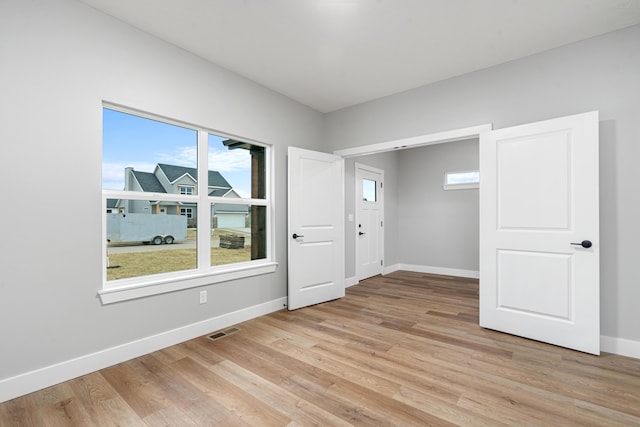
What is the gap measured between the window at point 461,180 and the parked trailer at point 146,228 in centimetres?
516

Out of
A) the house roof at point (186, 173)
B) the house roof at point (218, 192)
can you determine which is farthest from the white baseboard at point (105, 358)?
the house roof at point (186, 173)

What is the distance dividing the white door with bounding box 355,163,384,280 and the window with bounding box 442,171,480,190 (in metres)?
1.39

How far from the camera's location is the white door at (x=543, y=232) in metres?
2.57

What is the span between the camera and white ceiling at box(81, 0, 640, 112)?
90.8 inches

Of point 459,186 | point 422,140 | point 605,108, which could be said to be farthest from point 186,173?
point 459,186

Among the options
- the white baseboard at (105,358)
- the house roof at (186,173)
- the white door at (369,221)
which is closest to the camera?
the white baseboard at (105,358)

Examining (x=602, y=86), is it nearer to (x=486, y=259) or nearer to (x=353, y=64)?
(x=486, y=259)

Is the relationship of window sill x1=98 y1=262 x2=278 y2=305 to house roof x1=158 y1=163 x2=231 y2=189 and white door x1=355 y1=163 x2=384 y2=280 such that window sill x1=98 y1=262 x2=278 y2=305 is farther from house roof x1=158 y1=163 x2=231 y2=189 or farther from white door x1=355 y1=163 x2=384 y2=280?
white door x1=355 y1=163 x2=384 y2=280

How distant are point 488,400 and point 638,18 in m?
3.34

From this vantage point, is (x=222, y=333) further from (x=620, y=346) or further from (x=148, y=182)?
(x=620, y=346)

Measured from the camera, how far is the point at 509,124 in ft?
10.1

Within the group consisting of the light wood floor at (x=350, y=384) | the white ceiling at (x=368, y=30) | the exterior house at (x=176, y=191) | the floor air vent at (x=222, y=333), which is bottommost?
the floor air vent at (x=222, y=333)

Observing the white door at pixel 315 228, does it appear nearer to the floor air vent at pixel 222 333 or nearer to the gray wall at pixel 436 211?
the floor air vent at pixel 222 333

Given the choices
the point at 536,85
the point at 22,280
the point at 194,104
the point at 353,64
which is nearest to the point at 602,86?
the point at 536,85
